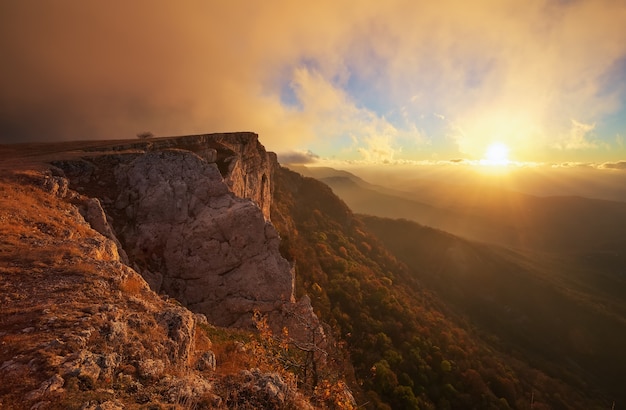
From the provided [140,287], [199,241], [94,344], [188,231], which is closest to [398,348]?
[199,241]

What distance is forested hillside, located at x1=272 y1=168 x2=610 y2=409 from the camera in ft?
161

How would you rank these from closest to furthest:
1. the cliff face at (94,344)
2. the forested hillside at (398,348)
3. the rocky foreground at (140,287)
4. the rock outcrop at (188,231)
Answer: the cliff face at (94,344) < the rocky foreground at (140,287) < the rock outcrop at (188,231) < the forested hillside at (398,348)

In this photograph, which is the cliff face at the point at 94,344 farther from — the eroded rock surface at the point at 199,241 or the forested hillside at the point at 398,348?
the forested hillside at the point at 398,348

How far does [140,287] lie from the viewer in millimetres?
15023

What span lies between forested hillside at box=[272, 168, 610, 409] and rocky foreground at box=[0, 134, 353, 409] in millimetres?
9007

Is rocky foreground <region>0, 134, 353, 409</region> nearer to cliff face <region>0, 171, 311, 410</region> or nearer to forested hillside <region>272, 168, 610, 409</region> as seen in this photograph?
cliff face <region>0, 171, 311, 410</region>

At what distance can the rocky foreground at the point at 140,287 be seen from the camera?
7.95 meters

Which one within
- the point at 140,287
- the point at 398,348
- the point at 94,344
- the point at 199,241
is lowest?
the point at 398,348

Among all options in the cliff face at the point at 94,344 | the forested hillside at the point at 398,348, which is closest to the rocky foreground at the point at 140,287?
the cliff face at the point at 94,344

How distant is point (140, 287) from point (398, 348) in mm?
53753

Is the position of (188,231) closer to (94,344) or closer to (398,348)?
(94,344)

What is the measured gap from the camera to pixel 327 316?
53.5 m

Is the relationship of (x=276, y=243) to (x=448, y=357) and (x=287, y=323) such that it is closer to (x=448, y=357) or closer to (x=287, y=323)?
(x=287, y=323)

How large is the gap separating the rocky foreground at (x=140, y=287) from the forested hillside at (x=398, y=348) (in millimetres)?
9007
